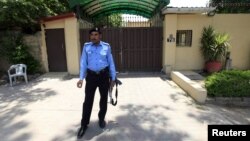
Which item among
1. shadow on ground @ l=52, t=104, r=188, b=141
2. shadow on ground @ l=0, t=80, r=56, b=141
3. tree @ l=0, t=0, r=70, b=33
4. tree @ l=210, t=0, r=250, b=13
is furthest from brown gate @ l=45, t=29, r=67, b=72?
tree @ l=210, t=0, r=250, b=13

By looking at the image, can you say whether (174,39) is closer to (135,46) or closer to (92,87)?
(135,46)

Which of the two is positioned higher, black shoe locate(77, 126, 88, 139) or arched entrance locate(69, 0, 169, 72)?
arched entrance locate(69, 0, 169, 72)

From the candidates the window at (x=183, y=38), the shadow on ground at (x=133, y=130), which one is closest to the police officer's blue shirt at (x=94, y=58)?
the shadow on ground at (x=133, y=130)

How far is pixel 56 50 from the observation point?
9633 mm

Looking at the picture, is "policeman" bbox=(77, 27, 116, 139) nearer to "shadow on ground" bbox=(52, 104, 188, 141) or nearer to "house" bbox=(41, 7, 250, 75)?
"shadow on ground" bbox=(52, 104, 188, 141)

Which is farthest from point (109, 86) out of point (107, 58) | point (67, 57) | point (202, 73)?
point (202, 73)

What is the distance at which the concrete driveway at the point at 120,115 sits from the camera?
4016mm

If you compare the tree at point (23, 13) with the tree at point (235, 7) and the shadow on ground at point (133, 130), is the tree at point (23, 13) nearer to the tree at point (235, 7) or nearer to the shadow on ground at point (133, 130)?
the shadow on ground at point (133, 130)

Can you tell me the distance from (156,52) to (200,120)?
5404 mm

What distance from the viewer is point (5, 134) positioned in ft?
13.4

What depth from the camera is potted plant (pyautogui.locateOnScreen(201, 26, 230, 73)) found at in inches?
363

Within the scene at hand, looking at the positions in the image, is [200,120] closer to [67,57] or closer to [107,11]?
[67,57]

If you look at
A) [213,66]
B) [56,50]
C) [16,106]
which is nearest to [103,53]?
[16,106]

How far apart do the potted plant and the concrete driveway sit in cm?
283
